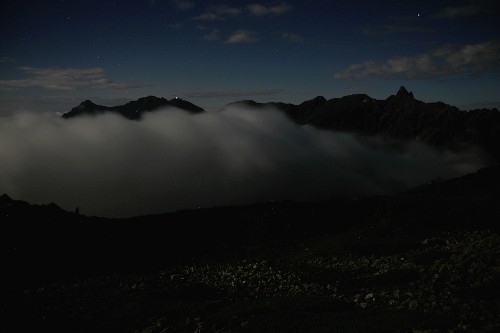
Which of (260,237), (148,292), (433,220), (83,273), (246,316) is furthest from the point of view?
(260,237)

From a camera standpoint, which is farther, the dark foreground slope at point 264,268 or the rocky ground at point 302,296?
the dark foreground slope at point 264,268

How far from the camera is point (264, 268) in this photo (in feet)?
226

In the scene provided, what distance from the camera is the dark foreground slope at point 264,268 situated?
3653cm

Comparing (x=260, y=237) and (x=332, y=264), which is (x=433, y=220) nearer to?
(x=332, y=264)

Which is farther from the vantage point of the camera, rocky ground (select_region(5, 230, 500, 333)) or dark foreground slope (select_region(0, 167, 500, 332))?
dark foreground slope (select_region(0, 167, 500, 332))

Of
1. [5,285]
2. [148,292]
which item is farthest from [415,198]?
[5,285]

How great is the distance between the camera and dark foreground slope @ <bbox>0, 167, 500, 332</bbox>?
36.5 metres

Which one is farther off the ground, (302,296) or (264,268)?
(302,296)

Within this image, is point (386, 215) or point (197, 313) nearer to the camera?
point (197, 313)

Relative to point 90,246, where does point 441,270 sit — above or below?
above

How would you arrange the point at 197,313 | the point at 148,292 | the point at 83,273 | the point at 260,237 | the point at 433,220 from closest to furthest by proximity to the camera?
1. the point at 197,313
2. the point at 148,292
3. the point at 83,273
4. the point at 433,220
5. the point at 260,237

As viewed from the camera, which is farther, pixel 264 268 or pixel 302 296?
pixel 264 268

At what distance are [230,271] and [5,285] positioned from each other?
41.6 m

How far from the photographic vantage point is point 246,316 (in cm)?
4025
